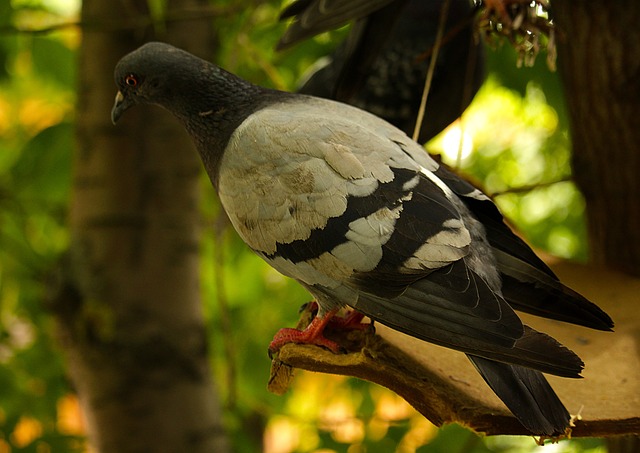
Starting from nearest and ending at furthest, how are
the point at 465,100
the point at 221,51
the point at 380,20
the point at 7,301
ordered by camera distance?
1. the point at 380,20
2. the point at 465,100
3. the point at 221,51
4. the point at 7,301

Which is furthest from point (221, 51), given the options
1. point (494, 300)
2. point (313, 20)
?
point (494, 300)

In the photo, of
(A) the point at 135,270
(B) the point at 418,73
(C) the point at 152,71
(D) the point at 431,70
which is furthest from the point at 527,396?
(A) the point at 135,270

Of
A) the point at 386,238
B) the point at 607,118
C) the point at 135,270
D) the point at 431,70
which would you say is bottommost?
the point at 386,238

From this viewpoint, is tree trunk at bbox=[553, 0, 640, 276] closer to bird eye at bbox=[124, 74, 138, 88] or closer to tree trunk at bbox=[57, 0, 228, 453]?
bird eye at bbox=[124, 74, 138, 88]

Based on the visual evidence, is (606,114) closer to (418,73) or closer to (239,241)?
(418,73)

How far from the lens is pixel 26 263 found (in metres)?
2.08

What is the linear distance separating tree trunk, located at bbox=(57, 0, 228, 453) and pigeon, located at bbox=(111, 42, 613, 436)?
31.0 inches

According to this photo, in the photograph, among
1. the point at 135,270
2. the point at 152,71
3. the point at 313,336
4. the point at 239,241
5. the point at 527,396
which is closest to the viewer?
the point at 527,396

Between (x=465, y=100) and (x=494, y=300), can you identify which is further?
(x=465, y=100)

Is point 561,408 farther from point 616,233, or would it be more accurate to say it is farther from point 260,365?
point 260,365

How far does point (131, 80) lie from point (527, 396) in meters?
0.79

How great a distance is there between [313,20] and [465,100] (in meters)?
0.50

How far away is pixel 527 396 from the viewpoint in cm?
87

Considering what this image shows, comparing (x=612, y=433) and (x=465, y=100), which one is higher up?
(x=465, y=100)
